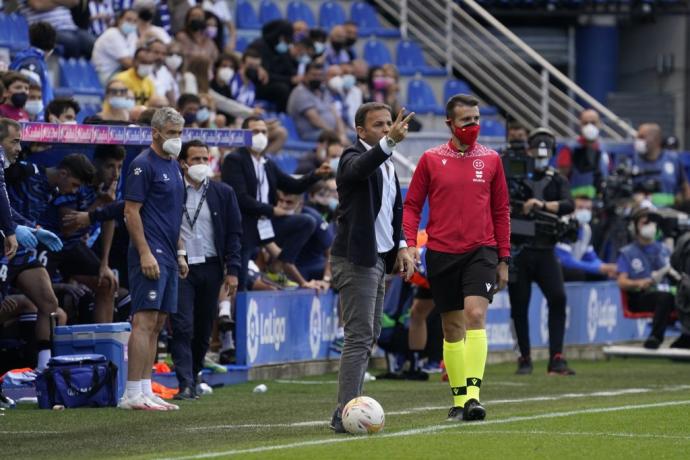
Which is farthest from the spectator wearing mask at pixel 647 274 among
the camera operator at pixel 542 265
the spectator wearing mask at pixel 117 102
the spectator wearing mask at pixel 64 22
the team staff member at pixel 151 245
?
the team staff member at pixel 151 245

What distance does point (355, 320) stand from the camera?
394 inches

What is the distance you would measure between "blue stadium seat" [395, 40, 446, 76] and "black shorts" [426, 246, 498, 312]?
45.9 ft

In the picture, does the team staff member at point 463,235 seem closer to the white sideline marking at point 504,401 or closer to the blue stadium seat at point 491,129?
the white sideline marking at point 504,401

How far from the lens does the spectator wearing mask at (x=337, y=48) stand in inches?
908

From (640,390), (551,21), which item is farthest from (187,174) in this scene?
(551,21)

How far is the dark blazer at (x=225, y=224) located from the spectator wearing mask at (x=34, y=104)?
1.88 metres

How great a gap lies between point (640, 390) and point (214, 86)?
321 inches

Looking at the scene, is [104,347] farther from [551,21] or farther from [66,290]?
[551,21]

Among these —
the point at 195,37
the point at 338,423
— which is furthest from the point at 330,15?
the point at 338,423

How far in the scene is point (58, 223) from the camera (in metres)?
13.4

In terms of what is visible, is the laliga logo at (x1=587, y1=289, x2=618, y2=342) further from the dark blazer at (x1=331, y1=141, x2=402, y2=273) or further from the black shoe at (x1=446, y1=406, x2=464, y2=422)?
the dark blazer at (x1=331, y1=141, x2=402, y2=273)

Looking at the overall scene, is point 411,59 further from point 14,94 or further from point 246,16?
point 14,94

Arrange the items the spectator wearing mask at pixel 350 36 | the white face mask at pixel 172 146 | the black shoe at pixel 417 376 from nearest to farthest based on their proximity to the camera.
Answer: the white face mask at pixel 172 146, the black shoe at pixel 417 376, the spectator wearing mask at pixel 350 36

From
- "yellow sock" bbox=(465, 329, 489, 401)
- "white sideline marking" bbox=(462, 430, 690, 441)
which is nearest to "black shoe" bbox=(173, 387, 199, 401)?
"yellow sock" bbox=(465, 329, 489, 401)
